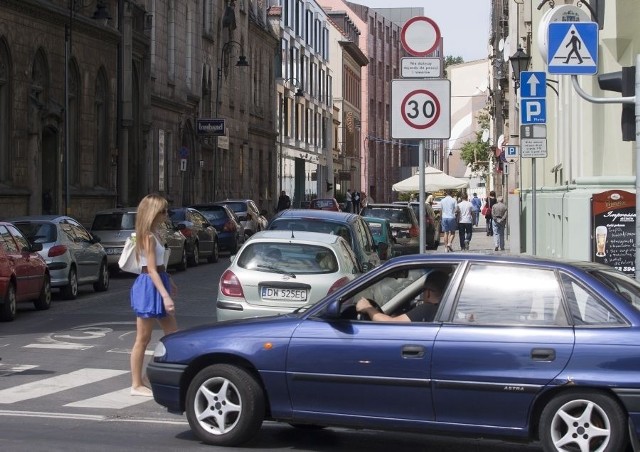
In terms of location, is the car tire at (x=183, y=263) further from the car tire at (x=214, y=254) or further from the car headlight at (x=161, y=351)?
the car headlight at (x=161, y=351)

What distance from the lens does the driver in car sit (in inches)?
342

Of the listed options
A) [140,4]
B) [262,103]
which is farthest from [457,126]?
[140,4]

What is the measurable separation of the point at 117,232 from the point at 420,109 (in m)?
15.8

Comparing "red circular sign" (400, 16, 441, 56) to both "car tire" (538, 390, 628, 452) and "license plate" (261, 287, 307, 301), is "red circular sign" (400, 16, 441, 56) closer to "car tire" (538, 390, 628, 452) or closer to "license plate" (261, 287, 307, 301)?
"license plate" (261, 287, 307, 301)

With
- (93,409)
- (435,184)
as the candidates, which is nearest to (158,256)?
(93,409)

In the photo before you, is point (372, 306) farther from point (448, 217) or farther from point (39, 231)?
point (448, 217)

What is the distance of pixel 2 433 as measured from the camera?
370 inches

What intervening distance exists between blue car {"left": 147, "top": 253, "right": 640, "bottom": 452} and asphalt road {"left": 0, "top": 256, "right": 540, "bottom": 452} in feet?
1.61

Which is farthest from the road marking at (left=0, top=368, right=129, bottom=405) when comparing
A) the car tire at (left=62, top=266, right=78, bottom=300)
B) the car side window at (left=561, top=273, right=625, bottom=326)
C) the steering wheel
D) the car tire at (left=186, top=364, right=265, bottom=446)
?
the car tire at (left=62, top=266, right=78, bottom=300)

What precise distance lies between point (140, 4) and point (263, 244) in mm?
35010

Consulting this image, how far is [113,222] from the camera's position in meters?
29.4

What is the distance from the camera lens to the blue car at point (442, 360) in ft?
26.2

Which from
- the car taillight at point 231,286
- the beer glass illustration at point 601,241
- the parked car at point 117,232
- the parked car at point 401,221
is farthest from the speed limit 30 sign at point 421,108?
the parked car at point 401,221

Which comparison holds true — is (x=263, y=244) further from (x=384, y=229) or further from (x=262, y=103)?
(x=262, y=103)
